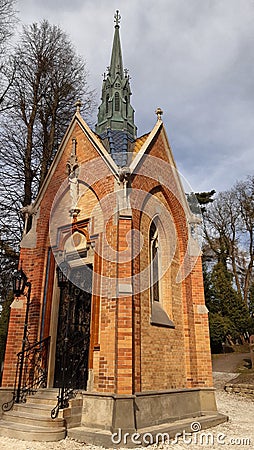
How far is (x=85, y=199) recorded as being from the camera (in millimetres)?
9930

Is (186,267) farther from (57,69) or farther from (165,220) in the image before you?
(57,69)

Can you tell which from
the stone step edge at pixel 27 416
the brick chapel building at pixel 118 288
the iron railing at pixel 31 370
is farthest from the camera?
the iron railing at pixel 31 370

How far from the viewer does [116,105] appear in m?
13.5

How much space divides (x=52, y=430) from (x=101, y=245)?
156 inches

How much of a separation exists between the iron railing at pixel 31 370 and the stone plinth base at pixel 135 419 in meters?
1.92

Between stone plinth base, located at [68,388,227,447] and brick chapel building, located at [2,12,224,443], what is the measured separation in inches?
1.0

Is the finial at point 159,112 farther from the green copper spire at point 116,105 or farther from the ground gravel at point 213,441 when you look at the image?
the ground gravel at point 213,441

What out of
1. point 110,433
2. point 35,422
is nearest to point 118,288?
point 110,433

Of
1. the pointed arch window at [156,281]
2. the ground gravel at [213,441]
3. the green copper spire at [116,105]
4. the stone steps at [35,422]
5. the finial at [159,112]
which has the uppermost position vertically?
the green copper spire at [116,105]

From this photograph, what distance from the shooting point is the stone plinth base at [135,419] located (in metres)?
6.73

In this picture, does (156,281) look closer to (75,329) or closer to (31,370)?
(75,329)

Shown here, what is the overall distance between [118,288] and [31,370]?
3.37 meters

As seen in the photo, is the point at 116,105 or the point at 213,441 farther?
the point at 116,105

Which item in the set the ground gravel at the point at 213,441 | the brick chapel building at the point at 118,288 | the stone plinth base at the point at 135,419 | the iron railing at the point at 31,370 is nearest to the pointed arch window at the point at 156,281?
the brick chapel building at the point at 118,288
